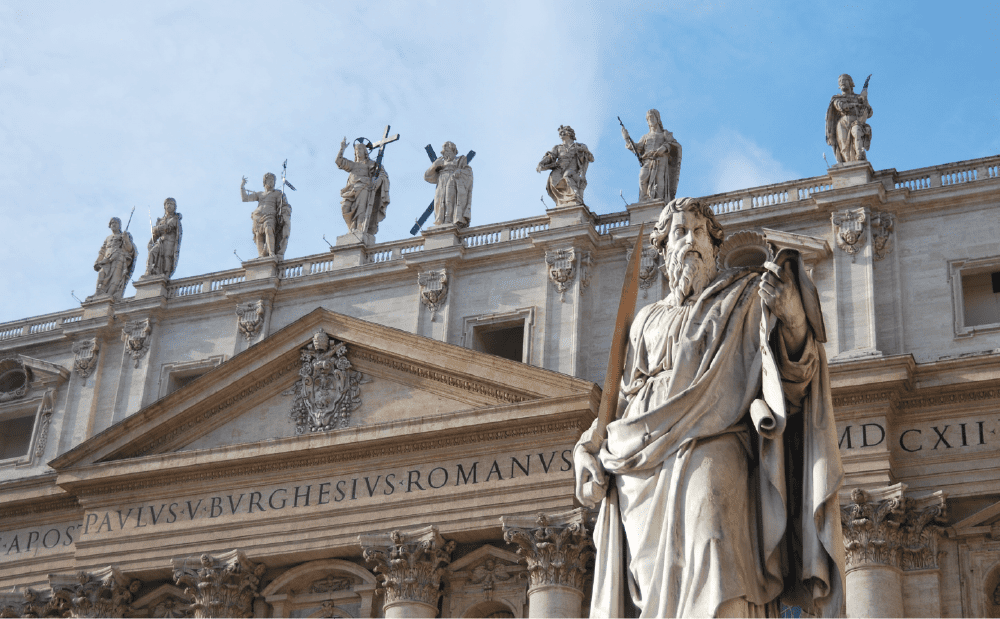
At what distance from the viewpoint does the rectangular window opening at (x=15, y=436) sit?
98.1 ft

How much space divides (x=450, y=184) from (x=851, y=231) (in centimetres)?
757

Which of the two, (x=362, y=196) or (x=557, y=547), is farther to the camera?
(x=362, y=196)

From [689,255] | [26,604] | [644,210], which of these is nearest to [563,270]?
[644,210]

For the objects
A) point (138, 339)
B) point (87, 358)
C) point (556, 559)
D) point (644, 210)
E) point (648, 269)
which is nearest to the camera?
point (556, 559)

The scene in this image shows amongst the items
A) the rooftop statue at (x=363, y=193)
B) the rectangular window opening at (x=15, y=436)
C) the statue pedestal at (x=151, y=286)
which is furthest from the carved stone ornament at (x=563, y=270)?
the rectangular window opening at (x=15, y=436)

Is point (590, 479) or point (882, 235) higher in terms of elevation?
point (882, 235)

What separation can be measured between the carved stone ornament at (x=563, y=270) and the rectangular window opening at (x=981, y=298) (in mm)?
6341

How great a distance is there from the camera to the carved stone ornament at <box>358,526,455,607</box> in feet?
75.9

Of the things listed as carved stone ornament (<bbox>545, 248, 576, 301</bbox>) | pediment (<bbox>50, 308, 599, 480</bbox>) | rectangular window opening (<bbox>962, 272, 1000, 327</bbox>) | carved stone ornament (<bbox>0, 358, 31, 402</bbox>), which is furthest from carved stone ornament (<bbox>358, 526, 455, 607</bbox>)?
carved stone ornament (<bbox>0, 358, 31, 402</bbox>)

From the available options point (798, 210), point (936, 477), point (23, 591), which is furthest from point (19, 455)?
point (936, 477)

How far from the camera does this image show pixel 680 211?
6918 mm

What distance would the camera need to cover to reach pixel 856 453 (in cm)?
2175

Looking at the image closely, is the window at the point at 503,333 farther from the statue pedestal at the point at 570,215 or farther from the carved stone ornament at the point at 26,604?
the carved stone ornament at the point at 26,604

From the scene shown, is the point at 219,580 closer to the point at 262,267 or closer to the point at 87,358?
the point at 262,267
